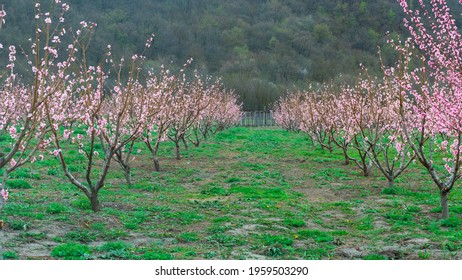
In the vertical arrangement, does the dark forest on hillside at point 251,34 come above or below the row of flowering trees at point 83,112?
above

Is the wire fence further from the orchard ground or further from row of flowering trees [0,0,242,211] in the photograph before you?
the orchard ground

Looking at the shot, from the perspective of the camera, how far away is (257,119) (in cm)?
8119

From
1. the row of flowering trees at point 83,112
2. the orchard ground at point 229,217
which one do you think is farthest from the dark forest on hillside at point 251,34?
the orchard ground at point 229,217

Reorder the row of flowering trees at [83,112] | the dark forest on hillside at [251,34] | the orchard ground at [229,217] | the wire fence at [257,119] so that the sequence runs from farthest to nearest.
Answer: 1. the dark forest on hillside at [251,34]
2. the wire fence at [257,119]
3. the row of flowering trees at [83,112]
4. the orchard ground at [229,217]

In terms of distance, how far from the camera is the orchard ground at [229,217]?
26.2ft

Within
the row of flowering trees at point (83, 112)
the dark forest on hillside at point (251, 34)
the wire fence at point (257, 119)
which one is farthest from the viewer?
the dark forest on hillside at point (251, 34)

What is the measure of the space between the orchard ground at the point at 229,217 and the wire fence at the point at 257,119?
199 ft

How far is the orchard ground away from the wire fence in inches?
2390

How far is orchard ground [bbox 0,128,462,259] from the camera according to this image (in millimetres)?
8000

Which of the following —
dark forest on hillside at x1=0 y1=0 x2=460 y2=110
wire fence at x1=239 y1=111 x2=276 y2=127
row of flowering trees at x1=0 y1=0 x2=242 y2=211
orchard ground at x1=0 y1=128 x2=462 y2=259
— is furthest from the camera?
dark forest on hillside at x1=0 y1=0 x2=460 y2=110

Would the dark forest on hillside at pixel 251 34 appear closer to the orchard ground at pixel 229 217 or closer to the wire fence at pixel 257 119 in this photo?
the wire fence at pixel 257 119

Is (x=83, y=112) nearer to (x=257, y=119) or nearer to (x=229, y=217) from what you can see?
(x=229, y=217)

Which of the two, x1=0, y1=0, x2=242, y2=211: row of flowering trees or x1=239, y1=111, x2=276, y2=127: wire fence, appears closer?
x1=0, y1=0, x2=242, y2=211: row of flowering trees

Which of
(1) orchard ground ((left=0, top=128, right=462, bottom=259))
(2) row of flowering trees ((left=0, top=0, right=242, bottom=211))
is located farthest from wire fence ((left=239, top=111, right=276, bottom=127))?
(1) orchard ground ((left=0, top=128, right=462, bottom=259))
